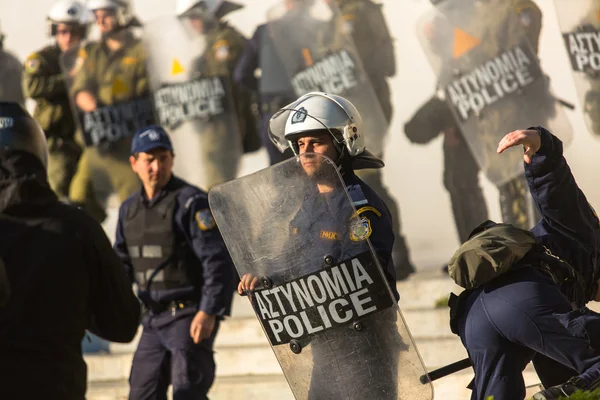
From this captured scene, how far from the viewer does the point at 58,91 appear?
366 inches

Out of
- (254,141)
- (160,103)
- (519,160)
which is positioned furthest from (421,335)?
(160,103)

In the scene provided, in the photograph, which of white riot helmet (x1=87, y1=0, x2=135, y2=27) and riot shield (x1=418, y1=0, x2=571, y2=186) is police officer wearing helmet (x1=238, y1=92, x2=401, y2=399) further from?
white riot helmet (x1=87, y1=0, x2=135, y2=27)

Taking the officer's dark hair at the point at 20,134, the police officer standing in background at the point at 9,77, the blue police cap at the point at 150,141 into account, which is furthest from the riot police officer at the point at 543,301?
the police officer standing in background at the point at 9,77

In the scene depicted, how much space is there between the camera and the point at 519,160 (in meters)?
7.49

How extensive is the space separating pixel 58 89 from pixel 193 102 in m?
1.13

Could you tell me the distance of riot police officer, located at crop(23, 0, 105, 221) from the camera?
30.5ft

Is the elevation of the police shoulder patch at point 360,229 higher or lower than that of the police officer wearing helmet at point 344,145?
lower

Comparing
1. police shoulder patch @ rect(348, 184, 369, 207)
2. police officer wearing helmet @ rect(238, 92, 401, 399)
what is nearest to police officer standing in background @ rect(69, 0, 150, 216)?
police officer wearing helmet @ rect(238, 92, 401, 399)

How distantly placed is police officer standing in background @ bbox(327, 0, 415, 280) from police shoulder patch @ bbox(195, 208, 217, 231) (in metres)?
2.29

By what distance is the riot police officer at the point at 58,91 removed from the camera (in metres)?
9.30

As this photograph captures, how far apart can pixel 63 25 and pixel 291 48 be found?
208cm

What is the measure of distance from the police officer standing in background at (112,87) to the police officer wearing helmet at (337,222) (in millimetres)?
4814

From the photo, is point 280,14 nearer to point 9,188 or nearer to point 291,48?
point 291,48

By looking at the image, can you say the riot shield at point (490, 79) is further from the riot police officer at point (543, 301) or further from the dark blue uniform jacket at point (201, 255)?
the riot police officer at point (543, 301)
